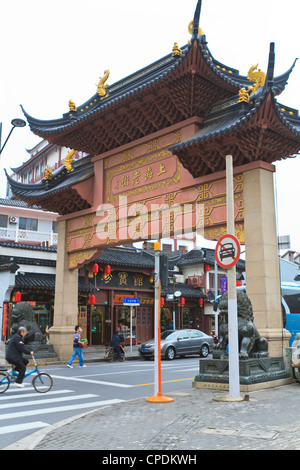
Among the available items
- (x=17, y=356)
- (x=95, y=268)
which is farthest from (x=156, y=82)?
(x=95, y=268)

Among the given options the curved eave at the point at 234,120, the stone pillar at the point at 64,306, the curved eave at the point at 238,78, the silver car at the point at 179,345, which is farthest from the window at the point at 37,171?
the curved eave at the point at 234,120

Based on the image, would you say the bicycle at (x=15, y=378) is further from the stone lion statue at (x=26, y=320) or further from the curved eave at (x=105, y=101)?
the curved eave at (x=105, y=101)

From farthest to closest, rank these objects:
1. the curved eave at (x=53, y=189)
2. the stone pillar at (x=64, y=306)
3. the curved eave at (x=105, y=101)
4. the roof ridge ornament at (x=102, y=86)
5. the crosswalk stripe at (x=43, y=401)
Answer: the stone pillar at (x=64, y=306) → the curved eave at (x=53, y=189) → the roof ridge ornament at (x=102, y=86) → the curved eave at (x=105, y=101) → the crosswalk stripe at (x=43, y=401)

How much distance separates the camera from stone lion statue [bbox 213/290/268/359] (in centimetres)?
1073

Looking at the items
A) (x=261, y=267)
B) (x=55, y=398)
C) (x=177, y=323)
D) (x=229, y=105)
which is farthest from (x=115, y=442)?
(x=177, y=323)

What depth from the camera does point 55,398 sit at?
10359mm

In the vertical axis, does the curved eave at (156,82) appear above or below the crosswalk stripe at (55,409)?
above

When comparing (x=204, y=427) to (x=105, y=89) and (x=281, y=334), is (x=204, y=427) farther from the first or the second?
(x=105, y=89)

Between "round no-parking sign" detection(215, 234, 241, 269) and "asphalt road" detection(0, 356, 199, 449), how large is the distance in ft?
11.0

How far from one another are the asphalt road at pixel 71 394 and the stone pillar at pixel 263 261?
2653 mm

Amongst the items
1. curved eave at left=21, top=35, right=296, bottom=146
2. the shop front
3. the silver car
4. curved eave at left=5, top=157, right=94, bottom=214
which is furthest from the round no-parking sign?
the shop front

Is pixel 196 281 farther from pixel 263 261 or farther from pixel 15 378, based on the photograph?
pixel 15 378

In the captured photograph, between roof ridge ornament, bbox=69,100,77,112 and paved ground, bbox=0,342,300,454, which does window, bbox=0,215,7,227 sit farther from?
paved ground, bbox=0,342,300,454

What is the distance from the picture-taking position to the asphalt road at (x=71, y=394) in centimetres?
773
